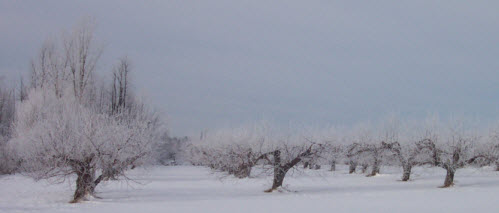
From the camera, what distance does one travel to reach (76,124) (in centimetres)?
2017

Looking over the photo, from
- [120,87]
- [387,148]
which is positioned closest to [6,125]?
[120,87]

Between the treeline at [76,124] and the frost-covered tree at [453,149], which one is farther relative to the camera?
the frost-covered tree at [453,149]

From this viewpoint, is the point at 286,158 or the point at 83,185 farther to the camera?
the point at 286,158

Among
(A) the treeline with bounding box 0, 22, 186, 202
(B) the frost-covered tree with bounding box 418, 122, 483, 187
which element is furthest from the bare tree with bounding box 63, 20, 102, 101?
(B) the frost-covered tree with bounding box 418, 122, 483, 187

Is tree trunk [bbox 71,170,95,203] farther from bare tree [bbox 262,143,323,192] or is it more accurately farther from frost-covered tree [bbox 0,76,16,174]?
frost-covered tree [bbox 0,76,16,174]

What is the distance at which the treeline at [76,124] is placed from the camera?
18.2 m

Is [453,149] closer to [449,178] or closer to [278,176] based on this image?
[449,178]

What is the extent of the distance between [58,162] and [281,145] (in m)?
11.8

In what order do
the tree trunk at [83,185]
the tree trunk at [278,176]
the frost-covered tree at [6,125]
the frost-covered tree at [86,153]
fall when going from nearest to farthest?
the frost-covered tree at [86,153]
the tree trunk at [83,185]
the tree trunk at [278,176]
the frost-covered tree at [6,125]

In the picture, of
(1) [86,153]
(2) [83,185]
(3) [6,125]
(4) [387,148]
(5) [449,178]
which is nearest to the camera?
(2) [83,185]

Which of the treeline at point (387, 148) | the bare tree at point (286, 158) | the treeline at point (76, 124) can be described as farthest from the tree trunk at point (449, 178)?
the treeline at point (76, 124)

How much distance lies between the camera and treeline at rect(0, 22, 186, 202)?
1822 cm

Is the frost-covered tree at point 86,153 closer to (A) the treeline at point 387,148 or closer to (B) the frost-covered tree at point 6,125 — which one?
(A) the treeline at point 387,148

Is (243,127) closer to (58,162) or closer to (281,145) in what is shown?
(281,145)
